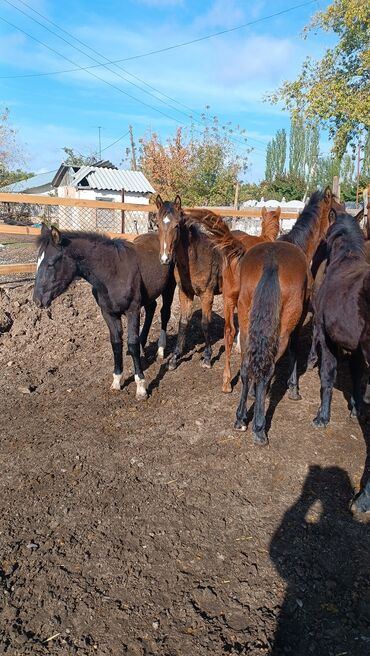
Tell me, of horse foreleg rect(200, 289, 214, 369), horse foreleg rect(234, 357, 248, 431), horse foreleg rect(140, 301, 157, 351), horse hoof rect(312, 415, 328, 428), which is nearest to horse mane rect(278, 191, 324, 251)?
horse foreleg rect(200, 289, 214, 369)

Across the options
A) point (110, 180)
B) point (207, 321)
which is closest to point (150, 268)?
point (207, 321)

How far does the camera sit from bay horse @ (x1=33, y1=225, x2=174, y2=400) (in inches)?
187

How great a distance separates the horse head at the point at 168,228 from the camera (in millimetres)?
5332

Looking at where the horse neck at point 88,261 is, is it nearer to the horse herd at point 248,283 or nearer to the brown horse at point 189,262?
Answer: the horse herd at point 248,283

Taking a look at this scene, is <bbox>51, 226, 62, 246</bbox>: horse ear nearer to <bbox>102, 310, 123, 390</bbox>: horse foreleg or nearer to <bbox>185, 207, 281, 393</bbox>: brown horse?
<bbox>102, 310, 123, 390</bbox>: horse foreleg

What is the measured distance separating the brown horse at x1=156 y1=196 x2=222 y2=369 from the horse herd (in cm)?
1

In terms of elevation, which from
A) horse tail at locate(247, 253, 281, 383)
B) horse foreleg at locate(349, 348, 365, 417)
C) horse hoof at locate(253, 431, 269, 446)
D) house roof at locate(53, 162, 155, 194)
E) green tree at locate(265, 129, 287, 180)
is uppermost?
green tree at locate(265, 129, 287, 180)

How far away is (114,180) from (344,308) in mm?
35894

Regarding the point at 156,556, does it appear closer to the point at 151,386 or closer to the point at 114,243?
the point at 151,386

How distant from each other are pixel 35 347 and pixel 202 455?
144 inches

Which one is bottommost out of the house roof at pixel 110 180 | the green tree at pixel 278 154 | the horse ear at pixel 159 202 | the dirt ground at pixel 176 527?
the dirt ground at pixel 176 527

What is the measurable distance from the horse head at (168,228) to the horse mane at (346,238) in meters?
1.86

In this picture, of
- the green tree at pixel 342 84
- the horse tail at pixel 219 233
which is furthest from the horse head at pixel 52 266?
the green tree at pixel 342 84

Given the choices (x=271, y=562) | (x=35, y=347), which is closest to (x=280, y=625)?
(x=271, y=562)
